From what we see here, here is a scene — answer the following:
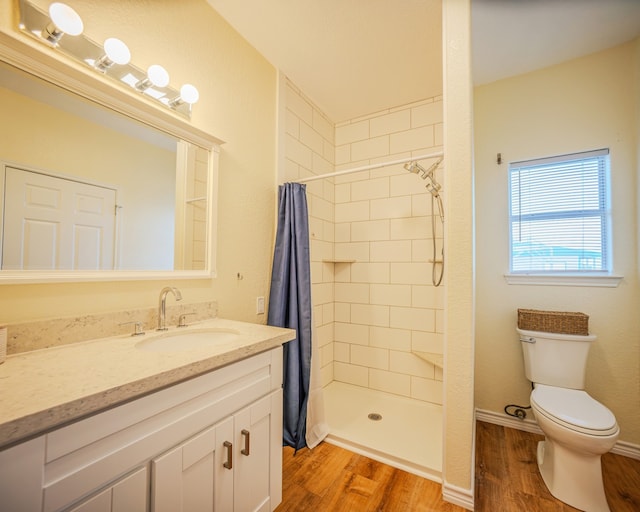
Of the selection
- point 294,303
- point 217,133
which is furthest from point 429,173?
point 217,133

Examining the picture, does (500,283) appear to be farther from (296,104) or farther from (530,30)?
(296,104)

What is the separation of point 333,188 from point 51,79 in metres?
2.04

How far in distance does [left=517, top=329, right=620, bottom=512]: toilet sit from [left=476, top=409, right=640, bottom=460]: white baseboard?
0.26 m

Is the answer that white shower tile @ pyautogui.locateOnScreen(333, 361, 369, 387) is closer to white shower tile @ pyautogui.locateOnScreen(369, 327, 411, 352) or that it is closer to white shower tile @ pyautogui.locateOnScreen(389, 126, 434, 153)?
white shower tile @ pyautogui.locateOnScreen(369, 327, 411, 352)

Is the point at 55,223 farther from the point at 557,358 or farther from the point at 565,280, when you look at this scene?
the point at 565,280

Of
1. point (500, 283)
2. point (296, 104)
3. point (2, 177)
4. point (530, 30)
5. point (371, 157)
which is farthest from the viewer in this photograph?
point (371, 157)

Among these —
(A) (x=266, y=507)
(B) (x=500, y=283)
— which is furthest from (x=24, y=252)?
(B) (x=500, y=283)

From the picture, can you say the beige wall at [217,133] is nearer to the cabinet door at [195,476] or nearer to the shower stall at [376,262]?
the shower stall at [376,262]

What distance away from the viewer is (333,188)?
2.73 m

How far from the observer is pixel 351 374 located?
2.61m

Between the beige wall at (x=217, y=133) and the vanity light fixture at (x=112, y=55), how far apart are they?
0.26 ft

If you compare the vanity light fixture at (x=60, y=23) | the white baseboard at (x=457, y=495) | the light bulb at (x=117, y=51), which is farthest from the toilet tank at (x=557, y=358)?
the vanity light fixture at (x=60, y=23)

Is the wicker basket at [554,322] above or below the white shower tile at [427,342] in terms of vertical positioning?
above

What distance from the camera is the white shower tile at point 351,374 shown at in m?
2.54
